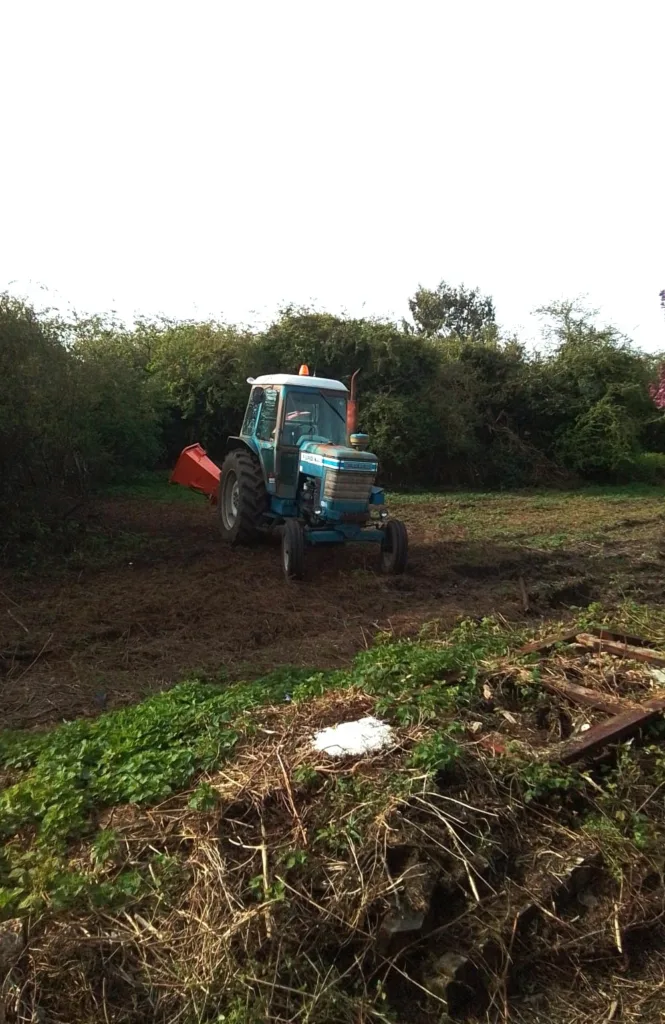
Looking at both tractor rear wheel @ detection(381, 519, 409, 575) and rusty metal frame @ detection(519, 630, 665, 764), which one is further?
tractor rear wheel @ detection(381, 519, 409, 575)

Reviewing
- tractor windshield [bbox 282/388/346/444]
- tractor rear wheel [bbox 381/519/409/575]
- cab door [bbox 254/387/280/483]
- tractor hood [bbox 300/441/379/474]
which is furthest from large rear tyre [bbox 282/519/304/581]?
tractor windshield [bbox 282/388/346/444]

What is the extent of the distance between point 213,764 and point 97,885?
0.77 metres

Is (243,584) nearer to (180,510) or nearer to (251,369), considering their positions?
(180,510)

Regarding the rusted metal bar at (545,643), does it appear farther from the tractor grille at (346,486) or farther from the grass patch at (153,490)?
the grass patch at (153,490)

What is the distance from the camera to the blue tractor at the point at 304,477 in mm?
7816

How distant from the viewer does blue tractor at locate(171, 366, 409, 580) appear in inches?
308

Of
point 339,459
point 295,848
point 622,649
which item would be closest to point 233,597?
Result: point 339,459

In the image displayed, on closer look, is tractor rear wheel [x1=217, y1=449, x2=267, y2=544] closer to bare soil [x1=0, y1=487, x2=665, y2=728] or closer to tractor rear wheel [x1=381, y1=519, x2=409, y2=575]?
bare soil [x1=0, y1=487, x2=665, y2=728]

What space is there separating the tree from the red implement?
124 feet

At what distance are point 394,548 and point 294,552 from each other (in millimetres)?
1150

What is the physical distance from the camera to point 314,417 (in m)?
8.88

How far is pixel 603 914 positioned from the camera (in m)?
2.77

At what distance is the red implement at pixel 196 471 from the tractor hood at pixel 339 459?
4148 millimetres

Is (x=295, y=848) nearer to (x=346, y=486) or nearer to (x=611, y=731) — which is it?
(x=611, y=731)
